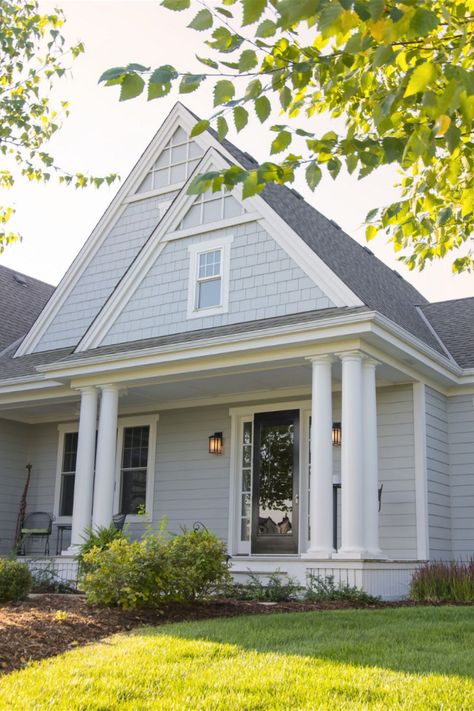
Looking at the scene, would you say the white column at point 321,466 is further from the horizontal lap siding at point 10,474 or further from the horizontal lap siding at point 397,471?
the horizontal lap siding at point 10,474

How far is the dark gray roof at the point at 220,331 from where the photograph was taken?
1071 cm

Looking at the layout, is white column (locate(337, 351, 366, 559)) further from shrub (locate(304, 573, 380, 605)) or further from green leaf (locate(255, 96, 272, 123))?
green leaf (locate(255, 96, 272, 123))

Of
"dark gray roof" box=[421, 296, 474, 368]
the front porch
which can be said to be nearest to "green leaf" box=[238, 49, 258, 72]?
the front porch

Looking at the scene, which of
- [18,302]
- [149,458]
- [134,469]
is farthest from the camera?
[18,302]

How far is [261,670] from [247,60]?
3.69 meters

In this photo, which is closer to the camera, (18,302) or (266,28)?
(266,28)

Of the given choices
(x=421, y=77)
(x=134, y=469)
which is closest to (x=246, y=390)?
(x=134, y=469)

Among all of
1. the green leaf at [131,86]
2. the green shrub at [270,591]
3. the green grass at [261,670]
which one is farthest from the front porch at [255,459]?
the green leaf at [131,86]

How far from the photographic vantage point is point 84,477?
12461mm

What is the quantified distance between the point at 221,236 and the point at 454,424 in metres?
4.81

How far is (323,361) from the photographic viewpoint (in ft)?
35.4

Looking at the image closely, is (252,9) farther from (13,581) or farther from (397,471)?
(397,471)

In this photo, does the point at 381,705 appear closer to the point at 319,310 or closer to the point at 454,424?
the point at 319,310

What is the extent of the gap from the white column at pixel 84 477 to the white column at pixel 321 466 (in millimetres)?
3846
